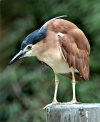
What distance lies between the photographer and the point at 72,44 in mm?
4824

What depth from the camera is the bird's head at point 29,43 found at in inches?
184

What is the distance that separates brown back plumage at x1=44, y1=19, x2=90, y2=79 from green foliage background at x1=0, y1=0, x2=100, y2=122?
2.69 m

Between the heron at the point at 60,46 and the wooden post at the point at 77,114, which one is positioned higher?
the heron at the point at 60,46

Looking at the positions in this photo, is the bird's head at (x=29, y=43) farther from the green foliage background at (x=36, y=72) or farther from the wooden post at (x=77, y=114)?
the green foliage background at (x=36, y=72)

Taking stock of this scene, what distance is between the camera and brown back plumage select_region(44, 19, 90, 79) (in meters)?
4.78

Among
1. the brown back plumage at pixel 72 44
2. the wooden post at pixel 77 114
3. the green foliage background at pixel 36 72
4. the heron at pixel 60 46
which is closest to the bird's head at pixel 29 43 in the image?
the heron at pixel 60 46

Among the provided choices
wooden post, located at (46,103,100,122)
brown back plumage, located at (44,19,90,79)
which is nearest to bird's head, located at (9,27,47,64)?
brown back plumage, located at (44,19,90,79)

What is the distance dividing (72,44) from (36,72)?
3.44 metres

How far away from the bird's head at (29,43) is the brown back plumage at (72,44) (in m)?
0.13

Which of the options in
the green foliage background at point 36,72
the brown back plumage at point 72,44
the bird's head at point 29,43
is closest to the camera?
the bird's head at point 29,43

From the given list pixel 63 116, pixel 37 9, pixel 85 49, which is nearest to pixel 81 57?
pixel 85 49

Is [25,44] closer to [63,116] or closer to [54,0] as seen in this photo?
[63,116]

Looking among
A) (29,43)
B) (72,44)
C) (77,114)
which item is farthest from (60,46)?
(77,114)

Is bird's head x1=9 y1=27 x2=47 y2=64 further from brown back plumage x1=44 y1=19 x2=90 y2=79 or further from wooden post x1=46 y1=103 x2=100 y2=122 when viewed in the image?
wooden post x1=46 y1=103 x2=100 y2=122
